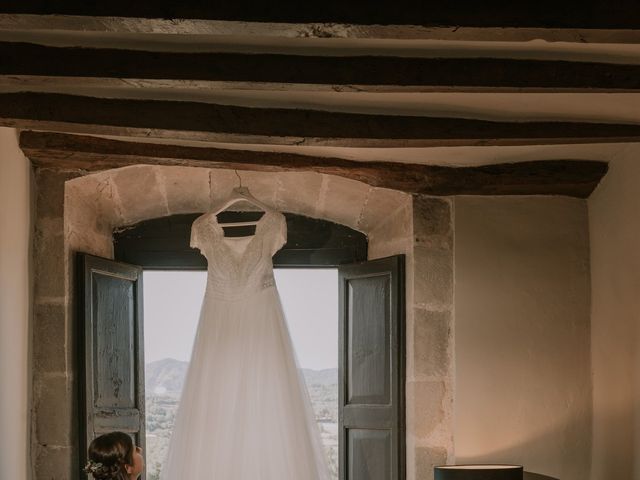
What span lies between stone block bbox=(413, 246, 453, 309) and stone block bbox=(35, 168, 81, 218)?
1557 millimetres

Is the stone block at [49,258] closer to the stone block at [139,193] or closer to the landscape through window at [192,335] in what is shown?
the stone block at [139,193]

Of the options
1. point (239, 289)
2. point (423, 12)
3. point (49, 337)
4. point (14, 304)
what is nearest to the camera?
point (423, 12)

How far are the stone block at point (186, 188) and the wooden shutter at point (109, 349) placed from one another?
1.28ft

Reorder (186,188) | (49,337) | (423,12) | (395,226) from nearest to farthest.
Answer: (423,12)
(49,337)
(395,226)
(186,188)

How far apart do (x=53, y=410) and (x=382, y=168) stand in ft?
5.77

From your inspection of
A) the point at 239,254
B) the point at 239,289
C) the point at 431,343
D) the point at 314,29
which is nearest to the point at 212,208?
the point at 239,254

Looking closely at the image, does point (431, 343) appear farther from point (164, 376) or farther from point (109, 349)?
point (164, 376)

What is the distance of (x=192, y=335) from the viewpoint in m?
5.55

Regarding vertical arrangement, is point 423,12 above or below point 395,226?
above

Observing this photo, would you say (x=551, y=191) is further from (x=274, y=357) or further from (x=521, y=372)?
(x=274, y=357)

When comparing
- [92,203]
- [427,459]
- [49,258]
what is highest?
[92,203]

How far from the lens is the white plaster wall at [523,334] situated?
15.2ft

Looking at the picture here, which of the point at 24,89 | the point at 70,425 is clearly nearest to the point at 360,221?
the point at 70,425

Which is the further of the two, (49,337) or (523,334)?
(523,334)
